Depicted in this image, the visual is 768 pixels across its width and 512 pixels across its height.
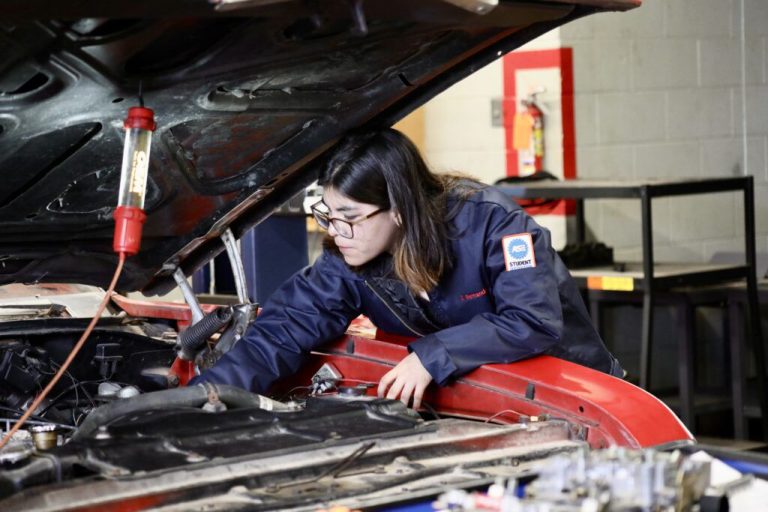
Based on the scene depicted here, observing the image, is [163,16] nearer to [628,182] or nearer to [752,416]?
[628,182]

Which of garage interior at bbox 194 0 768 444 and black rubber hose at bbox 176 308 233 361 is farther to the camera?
garage interior at bbox 194 0 768 444

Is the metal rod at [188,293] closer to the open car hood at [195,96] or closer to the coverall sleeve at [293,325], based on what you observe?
the open car hood at [195,96]

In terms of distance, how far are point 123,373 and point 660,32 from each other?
363 centimetres

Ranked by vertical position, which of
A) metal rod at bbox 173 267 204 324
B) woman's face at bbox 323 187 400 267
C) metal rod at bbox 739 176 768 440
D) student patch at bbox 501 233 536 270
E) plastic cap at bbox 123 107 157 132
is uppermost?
plastic cap at bbox 123 107 157 132

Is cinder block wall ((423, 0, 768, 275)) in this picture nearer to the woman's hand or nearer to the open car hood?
the open car hood

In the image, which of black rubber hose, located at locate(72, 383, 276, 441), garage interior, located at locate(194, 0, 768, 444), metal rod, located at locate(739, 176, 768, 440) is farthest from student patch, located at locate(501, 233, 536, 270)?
metal rod, located at locate(739, 176, 768, 440)

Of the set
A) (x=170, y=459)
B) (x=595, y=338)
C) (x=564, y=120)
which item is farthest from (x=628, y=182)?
(x=170, y=459)

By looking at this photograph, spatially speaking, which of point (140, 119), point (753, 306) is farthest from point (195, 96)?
point (753, 306)

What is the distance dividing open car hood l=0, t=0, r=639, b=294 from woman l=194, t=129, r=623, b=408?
0.40 ft

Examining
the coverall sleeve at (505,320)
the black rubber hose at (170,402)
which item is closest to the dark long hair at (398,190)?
the coverall sleeve at (505,320)

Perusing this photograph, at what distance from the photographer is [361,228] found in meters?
2.28

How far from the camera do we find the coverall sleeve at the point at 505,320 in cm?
219

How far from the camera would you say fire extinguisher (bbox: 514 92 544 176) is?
529 centimetres

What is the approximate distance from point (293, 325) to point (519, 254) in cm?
49
